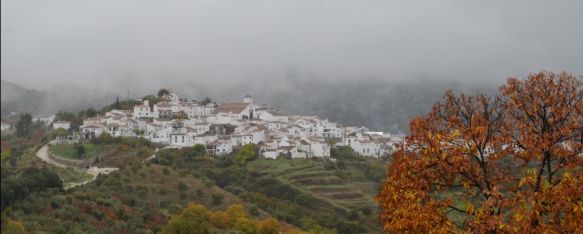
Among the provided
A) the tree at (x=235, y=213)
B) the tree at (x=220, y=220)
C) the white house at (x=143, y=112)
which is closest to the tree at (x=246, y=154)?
the white house at (x=143, y=112)

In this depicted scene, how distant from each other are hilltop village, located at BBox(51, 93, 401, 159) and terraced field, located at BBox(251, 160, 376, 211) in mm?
1873

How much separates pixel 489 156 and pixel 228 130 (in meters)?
36.2

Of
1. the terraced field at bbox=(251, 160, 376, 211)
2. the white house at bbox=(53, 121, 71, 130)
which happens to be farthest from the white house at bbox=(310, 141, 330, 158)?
the white house at bbox=(53, 121, 71, 130)

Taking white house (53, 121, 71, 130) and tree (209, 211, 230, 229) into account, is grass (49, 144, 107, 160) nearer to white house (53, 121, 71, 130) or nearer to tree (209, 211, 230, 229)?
white house (53, 121, 71, 130)

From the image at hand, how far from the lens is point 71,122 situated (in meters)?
43.8

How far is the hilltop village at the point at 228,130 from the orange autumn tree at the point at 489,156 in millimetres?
30238

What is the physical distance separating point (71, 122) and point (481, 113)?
41.6 metres

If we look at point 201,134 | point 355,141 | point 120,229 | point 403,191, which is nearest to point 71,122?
point 201,134

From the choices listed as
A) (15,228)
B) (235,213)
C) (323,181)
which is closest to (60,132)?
(323,181)

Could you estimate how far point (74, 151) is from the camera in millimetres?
35594

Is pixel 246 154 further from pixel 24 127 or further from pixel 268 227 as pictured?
pixel 24 127

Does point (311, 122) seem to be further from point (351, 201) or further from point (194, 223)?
point (194, 223)

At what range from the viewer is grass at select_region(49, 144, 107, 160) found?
3503 cm

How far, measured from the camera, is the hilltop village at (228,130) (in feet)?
123
